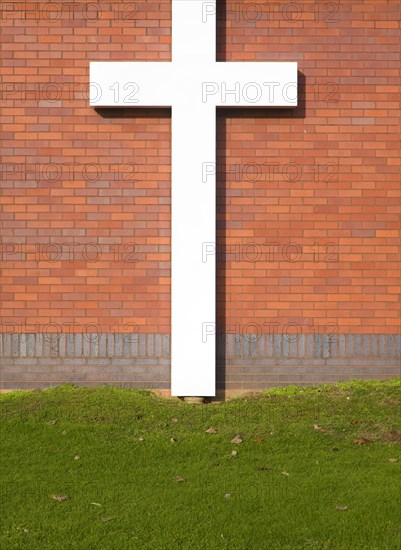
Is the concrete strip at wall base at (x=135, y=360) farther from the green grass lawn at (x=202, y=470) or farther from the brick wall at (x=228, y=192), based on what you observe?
the green grass lawn at (x=202, y=470)

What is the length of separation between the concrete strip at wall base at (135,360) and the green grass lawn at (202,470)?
22 centimetres

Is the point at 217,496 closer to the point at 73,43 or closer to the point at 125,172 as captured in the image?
the point at 125,172

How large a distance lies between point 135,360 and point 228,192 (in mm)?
1938

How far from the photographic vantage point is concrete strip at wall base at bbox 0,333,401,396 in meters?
7.99

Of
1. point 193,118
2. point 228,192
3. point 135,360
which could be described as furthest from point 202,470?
point 193,118

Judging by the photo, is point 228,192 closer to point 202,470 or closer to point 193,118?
point 193,118

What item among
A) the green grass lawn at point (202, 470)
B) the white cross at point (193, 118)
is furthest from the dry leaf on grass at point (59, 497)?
the white cross at point (193, 118)

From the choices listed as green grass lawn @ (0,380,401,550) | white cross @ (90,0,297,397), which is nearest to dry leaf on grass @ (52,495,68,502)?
green grass lawn @ (0,380,401,550)

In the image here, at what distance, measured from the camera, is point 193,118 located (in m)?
7.82

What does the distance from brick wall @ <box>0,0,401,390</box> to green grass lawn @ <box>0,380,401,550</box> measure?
0.68m

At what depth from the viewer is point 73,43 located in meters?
7.98

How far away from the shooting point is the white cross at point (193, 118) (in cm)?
779

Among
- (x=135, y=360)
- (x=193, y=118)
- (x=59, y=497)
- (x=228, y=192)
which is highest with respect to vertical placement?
(x=193, y=118)

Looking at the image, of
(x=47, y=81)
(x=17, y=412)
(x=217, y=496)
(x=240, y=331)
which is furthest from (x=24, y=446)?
(x=47, y=81)
